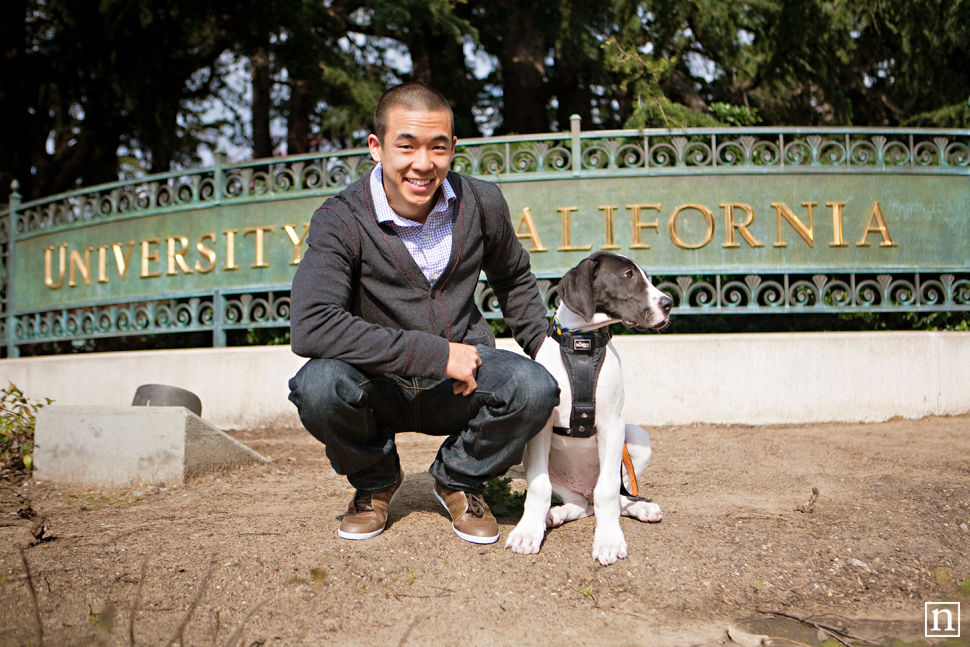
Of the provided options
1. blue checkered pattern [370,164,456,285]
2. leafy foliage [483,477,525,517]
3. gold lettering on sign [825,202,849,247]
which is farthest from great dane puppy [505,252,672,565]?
gold lettering on sign [825,202,849,247]

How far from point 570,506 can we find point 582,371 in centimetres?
68

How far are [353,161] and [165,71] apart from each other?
5238 mm

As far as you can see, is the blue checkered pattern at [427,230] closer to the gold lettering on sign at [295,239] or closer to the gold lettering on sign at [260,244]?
the gold lettering on sign at [295,239]

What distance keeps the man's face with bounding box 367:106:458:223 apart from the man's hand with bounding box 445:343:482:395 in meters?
0.61

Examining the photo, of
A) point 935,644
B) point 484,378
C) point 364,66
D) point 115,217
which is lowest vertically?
point 935,644

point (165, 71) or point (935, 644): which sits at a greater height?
point (165, 71)

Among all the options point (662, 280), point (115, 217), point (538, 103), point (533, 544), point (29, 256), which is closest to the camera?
point (533, 544)

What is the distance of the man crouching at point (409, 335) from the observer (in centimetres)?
265

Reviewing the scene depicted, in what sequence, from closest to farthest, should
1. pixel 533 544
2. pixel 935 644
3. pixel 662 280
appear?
pixel 935 644
pixel 533 544
pixel 662 280

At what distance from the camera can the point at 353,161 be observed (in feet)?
21.1

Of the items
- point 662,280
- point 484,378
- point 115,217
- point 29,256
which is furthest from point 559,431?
point 29,256

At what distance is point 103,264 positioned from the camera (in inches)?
280

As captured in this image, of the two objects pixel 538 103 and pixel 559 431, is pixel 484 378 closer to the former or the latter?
pixel 559 431

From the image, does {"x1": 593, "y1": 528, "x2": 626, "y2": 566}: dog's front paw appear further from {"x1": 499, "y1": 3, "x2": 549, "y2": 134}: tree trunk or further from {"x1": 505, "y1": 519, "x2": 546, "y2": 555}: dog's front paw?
{"x1": 499, "y1": 3, "x2": 549, "y2": 134}: tree trunk
